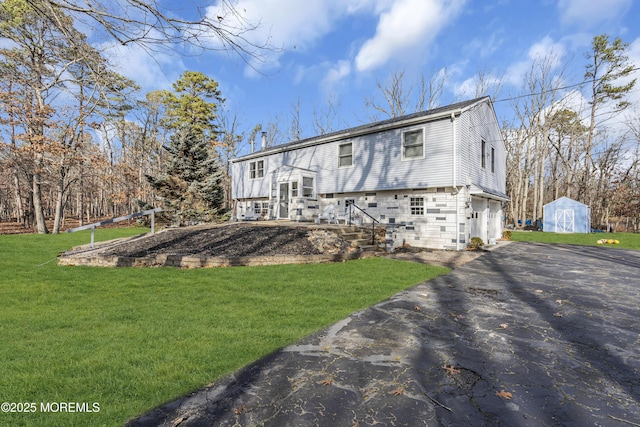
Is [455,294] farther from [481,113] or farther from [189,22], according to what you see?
[481,113]

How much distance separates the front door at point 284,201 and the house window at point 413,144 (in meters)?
6.26

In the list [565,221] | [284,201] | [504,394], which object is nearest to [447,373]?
[504,394]

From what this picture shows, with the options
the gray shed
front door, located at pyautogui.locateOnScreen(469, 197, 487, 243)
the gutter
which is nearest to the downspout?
the gutter

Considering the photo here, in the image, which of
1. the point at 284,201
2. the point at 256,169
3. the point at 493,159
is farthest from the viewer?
the point at 256,169

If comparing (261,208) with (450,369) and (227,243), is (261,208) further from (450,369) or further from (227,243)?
(450,369)

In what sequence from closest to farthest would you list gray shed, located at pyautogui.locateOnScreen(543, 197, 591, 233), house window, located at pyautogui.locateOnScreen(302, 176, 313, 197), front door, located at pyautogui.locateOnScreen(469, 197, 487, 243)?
front door, located at pyautogui.locateOnScreen(469, 197, 487, 243) → house window, located at pyautogui.locateOnScreen(302, 176, 313, 197) → gray shed, located at pyautogui.locateOnScreen(543, 197, 591, 233)

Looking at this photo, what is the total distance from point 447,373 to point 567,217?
25.1 meters

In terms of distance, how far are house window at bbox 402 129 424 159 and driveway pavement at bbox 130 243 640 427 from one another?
832cm

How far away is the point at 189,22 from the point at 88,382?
13.2 ft

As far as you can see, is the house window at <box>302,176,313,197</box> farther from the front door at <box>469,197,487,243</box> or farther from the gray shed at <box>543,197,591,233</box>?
the gray shed at <box>543,197,591,233</box>

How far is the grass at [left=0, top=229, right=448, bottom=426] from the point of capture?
228 cm

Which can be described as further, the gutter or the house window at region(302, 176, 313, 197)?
the house window at region(302, 176, 313, 197)

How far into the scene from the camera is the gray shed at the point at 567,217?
2055cm

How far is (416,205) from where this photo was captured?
1234cm
